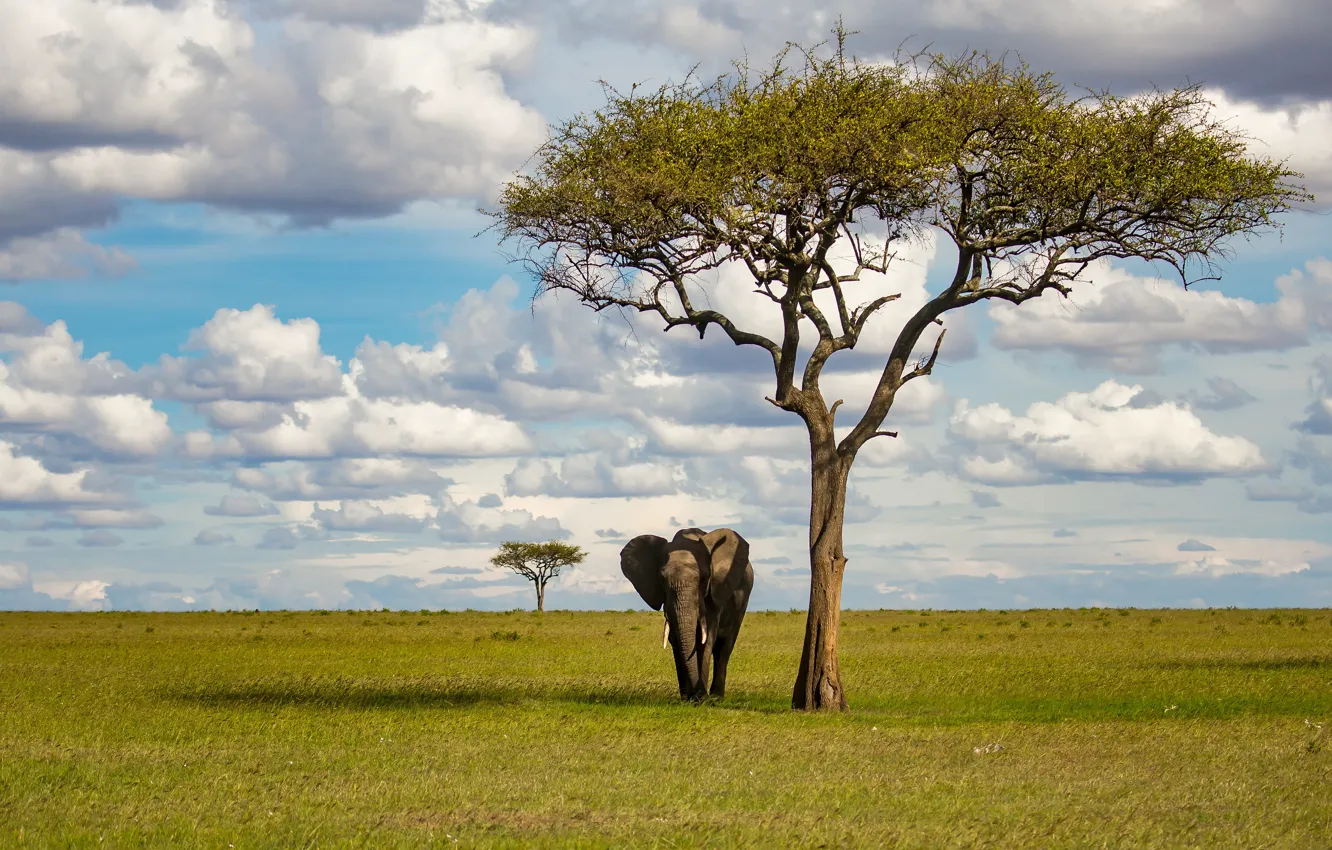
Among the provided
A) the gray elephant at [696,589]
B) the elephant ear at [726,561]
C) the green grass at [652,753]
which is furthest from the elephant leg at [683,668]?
the elephant ear at [726,561]

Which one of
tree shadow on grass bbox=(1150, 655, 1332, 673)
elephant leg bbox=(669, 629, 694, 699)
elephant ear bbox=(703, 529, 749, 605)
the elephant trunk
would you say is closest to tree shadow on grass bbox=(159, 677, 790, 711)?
elephant leg bbox=(669, 629, 694, 699)

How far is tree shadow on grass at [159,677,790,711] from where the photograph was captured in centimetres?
2950

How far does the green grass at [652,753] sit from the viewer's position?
48.7ft

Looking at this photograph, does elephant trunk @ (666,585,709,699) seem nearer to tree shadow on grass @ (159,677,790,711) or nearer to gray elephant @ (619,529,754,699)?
gray elephant @ (619,529,754,699)

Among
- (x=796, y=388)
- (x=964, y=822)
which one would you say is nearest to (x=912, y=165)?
(x=796, y=388)

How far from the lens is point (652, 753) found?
20969 mm

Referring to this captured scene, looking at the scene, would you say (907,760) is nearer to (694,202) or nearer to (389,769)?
(389,769)

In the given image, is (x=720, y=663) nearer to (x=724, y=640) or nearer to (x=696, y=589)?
(x=724, y=640)

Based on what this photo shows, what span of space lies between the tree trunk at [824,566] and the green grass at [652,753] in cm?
95

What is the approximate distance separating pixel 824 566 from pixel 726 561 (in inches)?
136

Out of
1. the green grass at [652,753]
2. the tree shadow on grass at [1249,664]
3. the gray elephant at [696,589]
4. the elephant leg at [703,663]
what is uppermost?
the gray elephant at [696,589]

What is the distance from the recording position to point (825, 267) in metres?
29.4

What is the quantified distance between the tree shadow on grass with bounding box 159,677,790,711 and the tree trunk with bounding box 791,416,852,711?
4.63 ft

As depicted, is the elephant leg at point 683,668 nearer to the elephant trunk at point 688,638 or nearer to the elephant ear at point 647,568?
the elephant trunk at point 688,638
